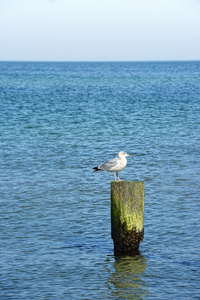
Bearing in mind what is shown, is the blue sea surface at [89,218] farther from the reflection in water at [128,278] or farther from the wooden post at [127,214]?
the wooden post at [127,214]

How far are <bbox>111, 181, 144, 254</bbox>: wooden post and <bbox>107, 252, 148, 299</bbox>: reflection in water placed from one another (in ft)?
1.16

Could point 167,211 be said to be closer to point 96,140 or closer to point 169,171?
point 169,171

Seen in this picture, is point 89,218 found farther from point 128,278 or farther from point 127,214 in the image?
point 128,278

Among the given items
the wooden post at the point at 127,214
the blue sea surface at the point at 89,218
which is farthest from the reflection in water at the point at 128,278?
Result: the wooden post at the point at 127,214

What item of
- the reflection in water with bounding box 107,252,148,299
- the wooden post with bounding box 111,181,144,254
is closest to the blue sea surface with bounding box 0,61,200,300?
the reflection in water with bounding box 107,252,148,299

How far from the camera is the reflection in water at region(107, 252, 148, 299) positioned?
1177cm

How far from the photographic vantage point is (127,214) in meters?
13.4

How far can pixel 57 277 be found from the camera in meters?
12.5

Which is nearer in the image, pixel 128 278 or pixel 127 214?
pixel 128 278

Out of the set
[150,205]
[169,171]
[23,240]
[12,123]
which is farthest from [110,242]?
[12,123]

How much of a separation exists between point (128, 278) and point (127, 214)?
1623 mm

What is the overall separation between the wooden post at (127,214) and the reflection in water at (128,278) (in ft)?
1.16

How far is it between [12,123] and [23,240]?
102 feet

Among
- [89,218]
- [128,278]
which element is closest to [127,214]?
[128,278]
